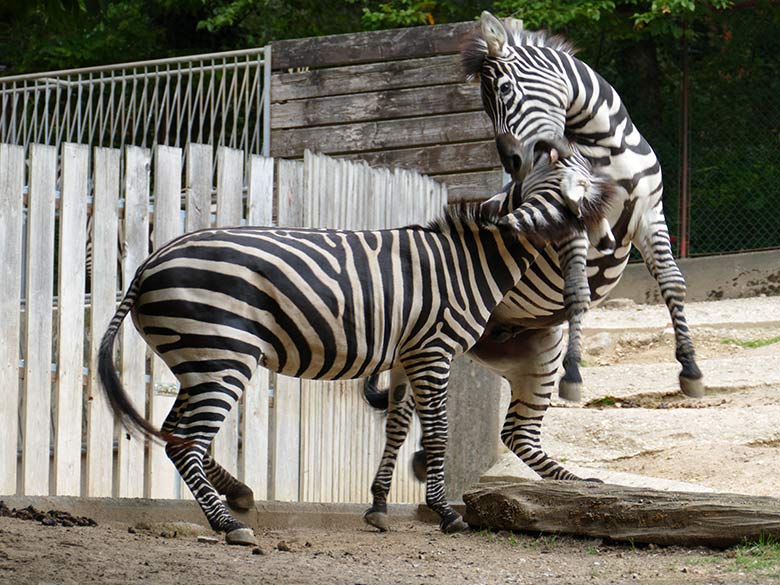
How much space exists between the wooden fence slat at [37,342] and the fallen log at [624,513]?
6.83 ft

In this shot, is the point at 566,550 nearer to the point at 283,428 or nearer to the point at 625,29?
the point at 283,428

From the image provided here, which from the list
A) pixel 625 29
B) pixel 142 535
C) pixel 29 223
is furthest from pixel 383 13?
pixel 142 535

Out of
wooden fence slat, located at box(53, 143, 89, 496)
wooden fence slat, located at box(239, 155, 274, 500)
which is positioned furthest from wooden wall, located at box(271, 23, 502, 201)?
wooden fence slat, located at box(53, 143, 89, 496)

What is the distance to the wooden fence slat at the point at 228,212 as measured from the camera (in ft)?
21.2

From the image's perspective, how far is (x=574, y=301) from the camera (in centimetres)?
589

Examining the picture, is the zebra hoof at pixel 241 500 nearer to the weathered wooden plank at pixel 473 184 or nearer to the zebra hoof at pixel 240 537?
the zebra hoof at pixel 240 537

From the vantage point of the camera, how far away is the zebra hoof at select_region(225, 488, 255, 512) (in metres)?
5.57

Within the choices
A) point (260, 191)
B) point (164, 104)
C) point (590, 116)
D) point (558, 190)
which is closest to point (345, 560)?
point (558, 190)

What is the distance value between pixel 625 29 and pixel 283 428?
10.7m

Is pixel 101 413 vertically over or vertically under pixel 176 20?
under

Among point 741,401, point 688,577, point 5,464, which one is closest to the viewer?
point 688,577

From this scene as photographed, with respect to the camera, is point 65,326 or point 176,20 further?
point 176,20

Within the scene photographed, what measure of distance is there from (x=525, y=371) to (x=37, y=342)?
2725 mm

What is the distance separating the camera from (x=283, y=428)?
6.77 m
